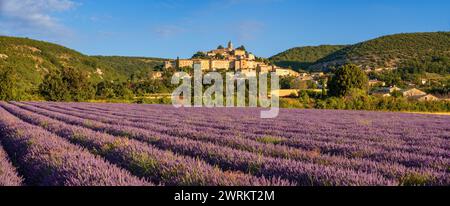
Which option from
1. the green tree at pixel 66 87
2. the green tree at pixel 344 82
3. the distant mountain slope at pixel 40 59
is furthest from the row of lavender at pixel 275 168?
the distant mountain slope at pixel 40 59

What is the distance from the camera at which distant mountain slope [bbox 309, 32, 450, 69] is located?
5874 inches

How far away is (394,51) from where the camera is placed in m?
166

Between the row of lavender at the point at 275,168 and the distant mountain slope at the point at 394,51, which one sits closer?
the row of lavender at the point at 275,168

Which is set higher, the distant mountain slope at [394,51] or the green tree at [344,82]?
the distant mountain slope at [394,51]

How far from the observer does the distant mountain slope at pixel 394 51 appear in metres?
149

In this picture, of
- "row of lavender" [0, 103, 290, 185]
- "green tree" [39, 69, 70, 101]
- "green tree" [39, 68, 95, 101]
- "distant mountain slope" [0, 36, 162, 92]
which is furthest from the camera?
"distant mountain slope" [0, 36, 162, 92]

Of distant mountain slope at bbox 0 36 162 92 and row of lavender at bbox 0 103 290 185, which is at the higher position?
distant mountain slope at bbox 0 36 162 92

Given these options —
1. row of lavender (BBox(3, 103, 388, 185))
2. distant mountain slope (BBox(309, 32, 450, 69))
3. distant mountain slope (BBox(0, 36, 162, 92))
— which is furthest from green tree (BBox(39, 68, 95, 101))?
distant mountain slope (BBox(309, 32, 450, 69))

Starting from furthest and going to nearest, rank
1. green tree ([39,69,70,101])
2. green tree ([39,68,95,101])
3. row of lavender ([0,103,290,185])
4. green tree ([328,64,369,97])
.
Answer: green tree ([328,64,369,97]) → green tree ([39,68,95,101]) → green tree ([39,69,70,101]) → row of lavender ([0,103,290,185])

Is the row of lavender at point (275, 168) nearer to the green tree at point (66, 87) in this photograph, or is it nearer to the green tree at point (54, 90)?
the green tree at point (54, 90)

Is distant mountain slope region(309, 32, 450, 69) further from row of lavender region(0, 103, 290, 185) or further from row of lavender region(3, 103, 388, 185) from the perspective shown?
row of lavender region(0, 103, 290, 185)

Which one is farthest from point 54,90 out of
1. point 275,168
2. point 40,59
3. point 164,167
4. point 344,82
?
point 40,59

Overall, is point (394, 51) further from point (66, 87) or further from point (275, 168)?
point (275, 168)
